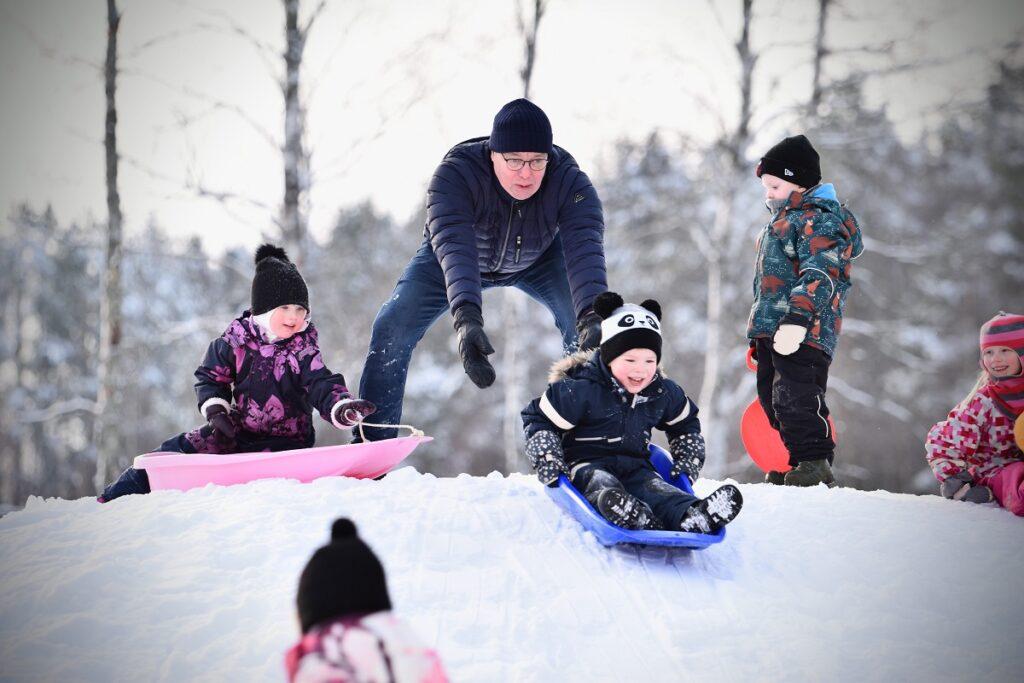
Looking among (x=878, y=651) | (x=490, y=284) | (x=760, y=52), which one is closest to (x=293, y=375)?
(x=490, y=284)

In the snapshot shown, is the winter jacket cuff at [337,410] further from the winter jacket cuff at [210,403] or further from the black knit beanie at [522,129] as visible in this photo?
the black knit beanie at [522,129]

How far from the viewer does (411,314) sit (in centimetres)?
305

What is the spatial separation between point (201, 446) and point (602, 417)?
167cm

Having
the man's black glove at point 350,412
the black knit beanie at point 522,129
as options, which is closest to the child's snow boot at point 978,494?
the black knit beanie at point 522,129

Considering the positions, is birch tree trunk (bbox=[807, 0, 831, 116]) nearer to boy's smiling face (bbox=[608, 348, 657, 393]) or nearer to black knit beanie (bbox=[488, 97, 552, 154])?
black knit beanie (bbox=[488, 97, 552, 154])

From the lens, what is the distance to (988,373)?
3057mm

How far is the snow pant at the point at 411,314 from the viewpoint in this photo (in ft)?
10.0

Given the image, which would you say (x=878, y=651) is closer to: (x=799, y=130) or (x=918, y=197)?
(x=799, y=130)

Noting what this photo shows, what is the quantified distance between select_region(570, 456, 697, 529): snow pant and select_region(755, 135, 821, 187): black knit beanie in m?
1.55

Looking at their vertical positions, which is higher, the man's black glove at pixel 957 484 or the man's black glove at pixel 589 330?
the man's black glove at pixel 589 330

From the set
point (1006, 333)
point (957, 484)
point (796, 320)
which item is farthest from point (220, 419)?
point (1006, 333)

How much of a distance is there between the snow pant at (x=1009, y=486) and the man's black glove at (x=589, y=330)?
169cm

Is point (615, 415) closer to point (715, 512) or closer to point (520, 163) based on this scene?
point (715, 512)

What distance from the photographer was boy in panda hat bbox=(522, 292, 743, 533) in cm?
255
